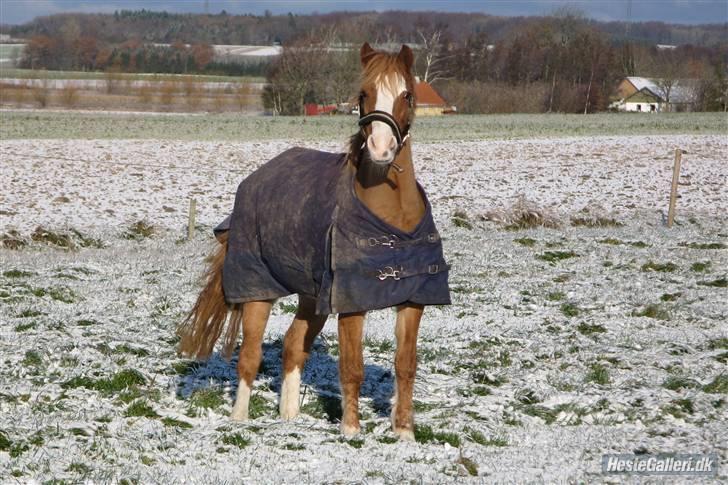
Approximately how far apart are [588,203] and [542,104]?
65.1 meters

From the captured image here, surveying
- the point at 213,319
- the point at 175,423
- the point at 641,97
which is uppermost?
the point at 641,97

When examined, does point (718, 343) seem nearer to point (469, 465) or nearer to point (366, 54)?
point (469, 465)

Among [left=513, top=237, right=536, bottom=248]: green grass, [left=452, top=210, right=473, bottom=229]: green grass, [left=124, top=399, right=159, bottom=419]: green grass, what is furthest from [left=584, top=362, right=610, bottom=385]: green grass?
[left=452, top=210, right=473, bottom=229]: green grass

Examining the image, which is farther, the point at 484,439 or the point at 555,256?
the point at 555,256

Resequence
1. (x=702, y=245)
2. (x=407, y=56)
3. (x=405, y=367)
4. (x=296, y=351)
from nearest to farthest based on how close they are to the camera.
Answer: (x=407, y=56) < (x=405, y=367) < (x=296, y=351) < (x=702, y=245)

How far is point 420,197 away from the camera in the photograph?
5.97 m

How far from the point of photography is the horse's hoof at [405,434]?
593 centimetres

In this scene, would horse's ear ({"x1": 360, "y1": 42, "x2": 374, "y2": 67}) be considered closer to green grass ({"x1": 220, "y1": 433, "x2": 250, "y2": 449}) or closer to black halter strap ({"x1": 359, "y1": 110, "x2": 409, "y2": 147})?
black halter strap ({"x1": 359, "y1": 110, "x2": 409, "y2": 147})

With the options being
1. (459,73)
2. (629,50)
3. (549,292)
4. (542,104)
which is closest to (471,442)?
(549,292)

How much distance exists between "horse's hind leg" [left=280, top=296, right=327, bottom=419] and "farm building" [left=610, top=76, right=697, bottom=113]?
84.8m

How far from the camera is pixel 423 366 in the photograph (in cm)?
796

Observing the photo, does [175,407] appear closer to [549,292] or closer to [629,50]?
[549,292]

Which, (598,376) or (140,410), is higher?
(598,376)

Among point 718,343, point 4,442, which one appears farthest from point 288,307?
point 4,442
